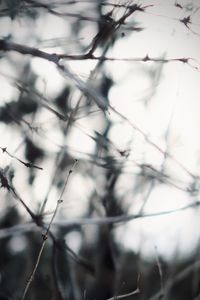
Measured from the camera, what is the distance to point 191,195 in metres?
1.77

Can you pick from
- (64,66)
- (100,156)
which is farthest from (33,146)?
(64,66)

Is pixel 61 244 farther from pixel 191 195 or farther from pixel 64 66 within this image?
pixel 64 66

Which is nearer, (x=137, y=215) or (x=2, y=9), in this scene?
(x=137, y=215)

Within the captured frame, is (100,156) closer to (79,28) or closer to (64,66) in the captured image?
(64,66)

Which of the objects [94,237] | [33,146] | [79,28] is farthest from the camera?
[94,237]

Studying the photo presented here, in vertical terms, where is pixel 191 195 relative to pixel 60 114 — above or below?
below

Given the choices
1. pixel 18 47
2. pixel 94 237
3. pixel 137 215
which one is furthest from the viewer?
pixel 94 237

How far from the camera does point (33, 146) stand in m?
2.75

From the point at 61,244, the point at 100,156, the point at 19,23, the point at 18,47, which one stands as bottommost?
the point at 61,244

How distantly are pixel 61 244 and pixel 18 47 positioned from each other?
3.55 feet

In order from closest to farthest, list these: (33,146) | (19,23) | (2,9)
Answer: (2,9)
(19,23)
(33,146)

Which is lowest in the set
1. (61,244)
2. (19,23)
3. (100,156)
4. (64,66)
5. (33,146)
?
(61,244)

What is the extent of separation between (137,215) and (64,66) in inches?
33.5

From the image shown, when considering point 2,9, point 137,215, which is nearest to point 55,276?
point 137,215
